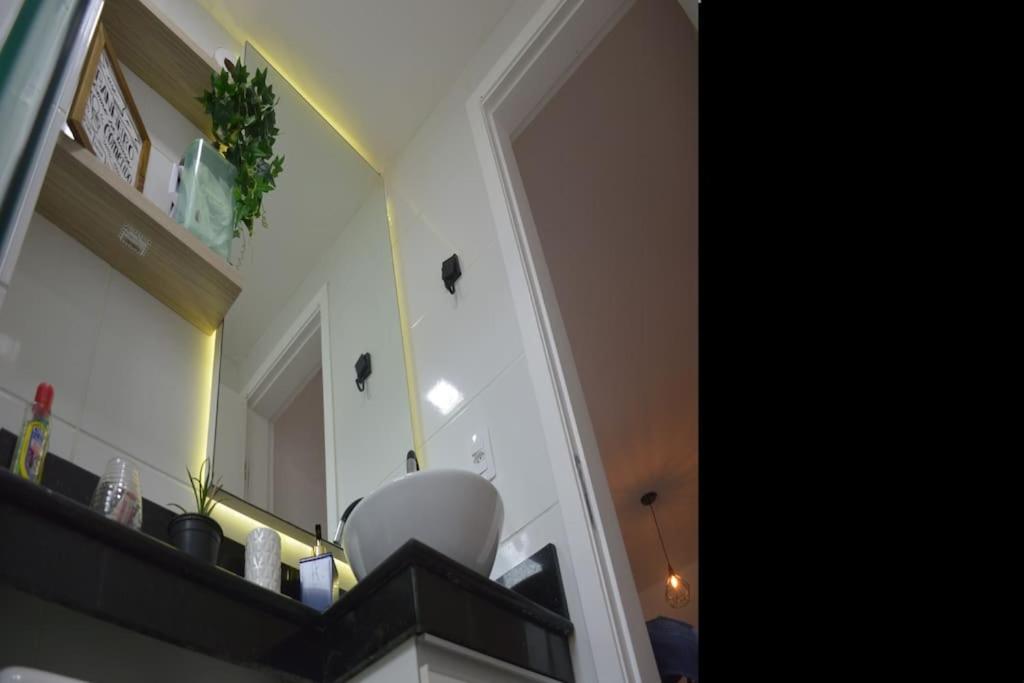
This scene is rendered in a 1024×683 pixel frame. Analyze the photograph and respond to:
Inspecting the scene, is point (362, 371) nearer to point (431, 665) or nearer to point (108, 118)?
point (108, 118)

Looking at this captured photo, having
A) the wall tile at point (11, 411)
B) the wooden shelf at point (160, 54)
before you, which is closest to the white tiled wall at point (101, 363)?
the wall tile at point (11, 411)

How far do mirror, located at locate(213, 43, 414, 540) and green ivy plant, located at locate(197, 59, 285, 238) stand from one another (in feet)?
0.21

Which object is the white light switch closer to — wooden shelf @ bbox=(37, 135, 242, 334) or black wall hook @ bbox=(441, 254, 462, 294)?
black wall hook @ bbox=(441, 254, 462, 294)

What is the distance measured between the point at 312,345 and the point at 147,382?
1.88 ft

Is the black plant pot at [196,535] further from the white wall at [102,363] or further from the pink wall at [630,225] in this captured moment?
the pink wall at [630,225]

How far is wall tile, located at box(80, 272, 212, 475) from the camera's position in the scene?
1.37m

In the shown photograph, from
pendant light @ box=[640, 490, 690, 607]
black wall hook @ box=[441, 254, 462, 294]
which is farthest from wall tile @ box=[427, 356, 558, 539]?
pendant light @ box=[640, 490, 690, 607]

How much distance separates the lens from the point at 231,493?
1525mm

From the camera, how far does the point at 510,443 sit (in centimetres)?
172

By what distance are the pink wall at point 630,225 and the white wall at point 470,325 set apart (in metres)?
0.41

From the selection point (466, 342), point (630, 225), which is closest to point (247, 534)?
point (466, 342)
